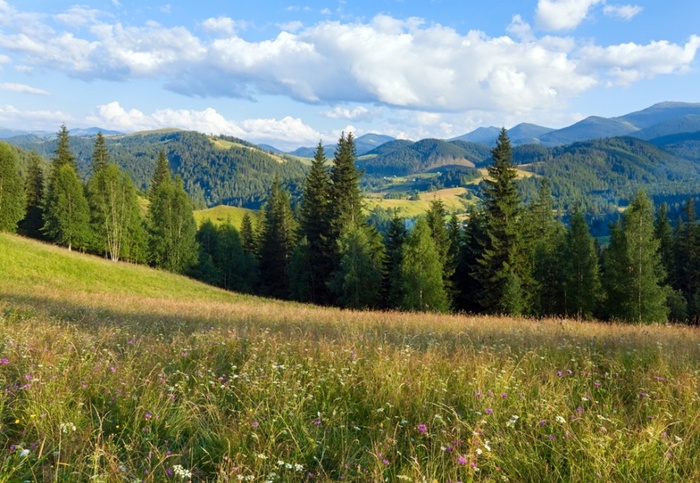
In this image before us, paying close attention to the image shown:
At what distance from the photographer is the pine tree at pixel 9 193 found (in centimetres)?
5444

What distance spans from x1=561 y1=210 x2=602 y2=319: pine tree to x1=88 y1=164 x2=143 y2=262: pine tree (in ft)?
180

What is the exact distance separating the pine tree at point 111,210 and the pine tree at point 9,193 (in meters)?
8.76

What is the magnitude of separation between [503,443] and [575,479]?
22.6 inches

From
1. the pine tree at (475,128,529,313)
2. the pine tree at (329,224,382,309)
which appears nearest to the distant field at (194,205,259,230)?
the pine tree at (329,224,382,309)

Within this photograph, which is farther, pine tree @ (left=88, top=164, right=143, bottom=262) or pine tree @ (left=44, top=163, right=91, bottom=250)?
pine tree @ (left=88, top=164, right=143, bottom=262)

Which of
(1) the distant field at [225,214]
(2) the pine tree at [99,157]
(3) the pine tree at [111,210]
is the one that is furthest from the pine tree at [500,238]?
(1) the distant field at [225,214]

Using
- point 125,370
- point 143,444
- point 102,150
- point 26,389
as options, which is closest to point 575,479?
point 143,444

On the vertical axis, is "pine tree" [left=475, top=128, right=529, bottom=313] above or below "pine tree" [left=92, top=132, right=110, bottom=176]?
below

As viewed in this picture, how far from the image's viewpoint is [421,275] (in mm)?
34562

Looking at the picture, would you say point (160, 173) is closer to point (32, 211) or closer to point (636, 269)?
point (32, 211)

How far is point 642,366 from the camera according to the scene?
5559 millimetres

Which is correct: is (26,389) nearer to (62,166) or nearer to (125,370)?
(125,370)

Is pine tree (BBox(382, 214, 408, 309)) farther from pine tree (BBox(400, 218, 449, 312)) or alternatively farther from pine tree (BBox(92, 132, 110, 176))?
pine tree (BBox(92, 132, 110, 176))

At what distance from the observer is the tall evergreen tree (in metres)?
31.4
